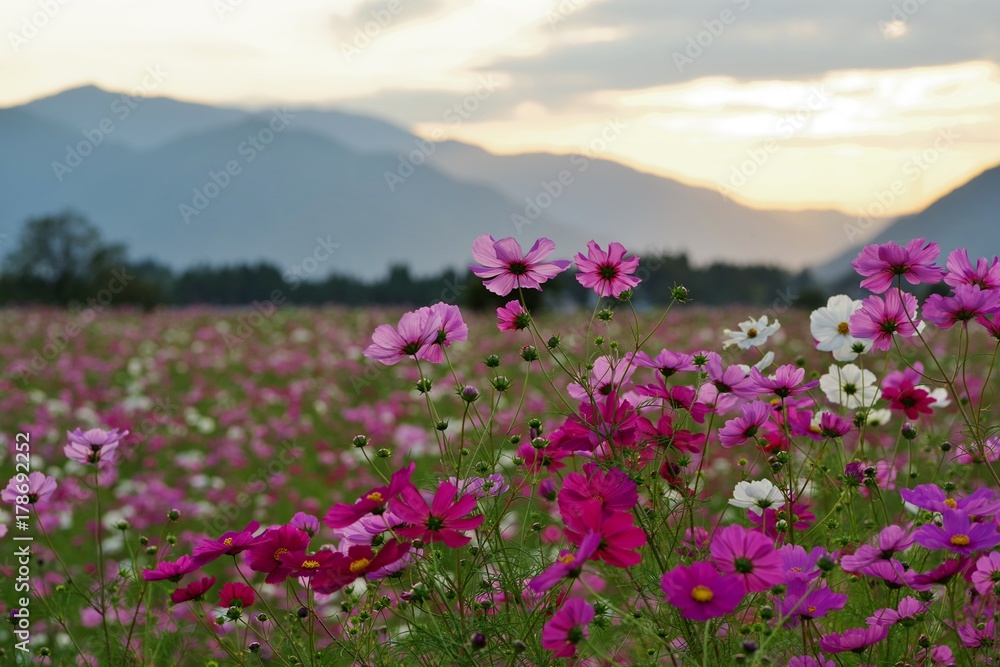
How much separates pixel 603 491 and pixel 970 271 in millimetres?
699

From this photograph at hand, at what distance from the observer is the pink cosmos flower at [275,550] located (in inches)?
40.3

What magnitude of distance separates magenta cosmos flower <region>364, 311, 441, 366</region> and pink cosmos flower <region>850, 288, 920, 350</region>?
62 cm

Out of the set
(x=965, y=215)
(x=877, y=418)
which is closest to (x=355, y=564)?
(x=877, y=418)

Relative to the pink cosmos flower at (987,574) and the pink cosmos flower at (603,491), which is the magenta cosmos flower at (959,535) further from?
the pink cosmos flower at (603,491)

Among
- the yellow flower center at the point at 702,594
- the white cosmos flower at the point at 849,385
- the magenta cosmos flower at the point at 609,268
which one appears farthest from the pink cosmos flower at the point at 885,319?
the yellow flower center at the point at 702,594

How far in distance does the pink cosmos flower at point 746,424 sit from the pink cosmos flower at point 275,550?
2.07ft

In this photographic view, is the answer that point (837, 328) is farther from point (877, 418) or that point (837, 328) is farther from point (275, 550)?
point (275, 550)

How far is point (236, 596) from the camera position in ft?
3.70

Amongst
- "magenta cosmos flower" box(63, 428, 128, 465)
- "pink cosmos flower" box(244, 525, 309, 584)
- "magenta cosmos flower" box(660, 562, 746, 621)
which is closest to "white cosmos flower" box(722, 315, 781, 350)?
"magenta cosmos flower" box(660, 562, 746, 621)

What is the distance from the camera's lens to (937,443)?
6.52ft

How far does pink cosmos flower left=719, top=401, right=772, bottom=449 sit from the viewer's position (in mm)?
1176

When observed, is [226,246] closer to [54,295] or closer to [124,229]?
[124,229]

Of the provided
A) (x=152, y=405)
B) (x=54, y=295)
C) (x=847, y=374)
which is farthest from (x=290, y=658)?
(x=54, y=295)

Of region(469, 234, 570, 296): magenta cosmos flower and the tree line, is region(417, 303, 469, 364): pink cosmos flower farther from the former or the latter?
the tree line
